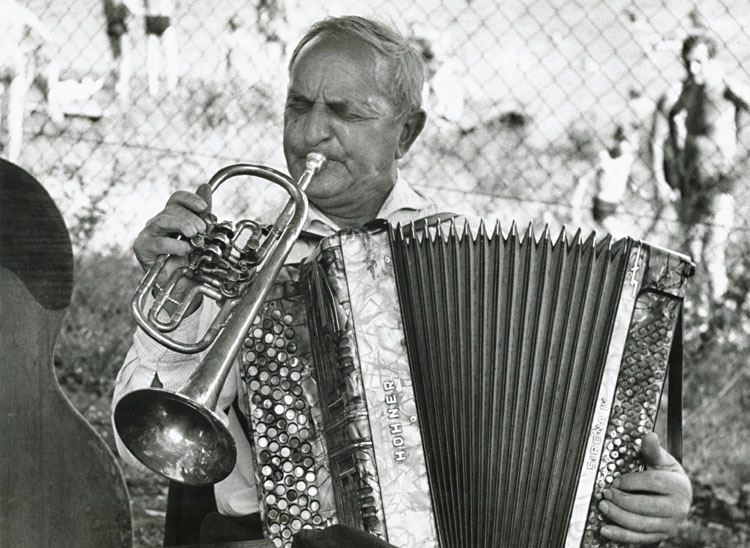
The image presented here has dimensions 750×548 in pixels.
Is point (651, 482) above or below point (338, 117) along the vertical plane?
below

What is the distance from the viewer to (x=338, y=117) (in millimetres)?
2273

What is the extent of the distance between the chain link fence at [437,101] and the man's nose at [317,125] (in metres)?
1.75

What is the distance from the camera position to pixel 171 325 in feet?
5.73

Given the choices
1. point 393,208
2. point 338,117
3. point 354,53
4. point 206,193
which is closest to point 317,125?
point 338,117

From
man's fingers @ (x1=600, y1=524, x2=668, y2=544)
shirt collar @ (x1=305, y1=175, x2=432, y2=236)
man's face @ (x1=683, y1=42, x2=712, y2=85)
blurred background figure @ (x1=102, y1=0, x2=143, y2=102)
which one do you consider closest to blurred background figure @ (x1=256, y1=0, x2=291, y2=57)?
blurred background figure @ (x1=102, y1=0, x2=143, y2=102)

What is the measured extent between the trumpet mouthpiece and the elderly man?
0.09 m

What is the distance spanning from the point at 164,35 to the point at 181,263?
2568 millimetres

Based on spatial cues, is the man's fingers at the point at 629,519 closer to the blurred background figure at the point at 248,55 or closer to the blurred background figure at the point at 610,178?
the blurred background figure at the point at 610,178

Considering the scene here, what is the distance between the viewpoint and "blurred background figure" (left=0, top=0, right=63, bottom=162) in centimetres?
389

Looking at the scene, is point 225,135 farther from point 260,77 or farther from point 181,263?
point 181,263

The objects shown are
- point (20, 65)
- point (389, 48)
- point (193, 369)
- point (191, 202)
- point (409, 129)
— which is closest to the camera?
point (191, 202)

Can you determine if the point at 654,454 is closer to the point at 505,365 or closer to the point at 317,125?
the point at 505,365

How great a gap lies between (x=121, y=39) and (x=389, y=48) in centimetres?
208

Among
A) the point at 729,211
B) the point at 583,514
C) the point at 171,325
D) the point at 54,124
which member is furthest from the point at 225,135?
the point at 583,514
